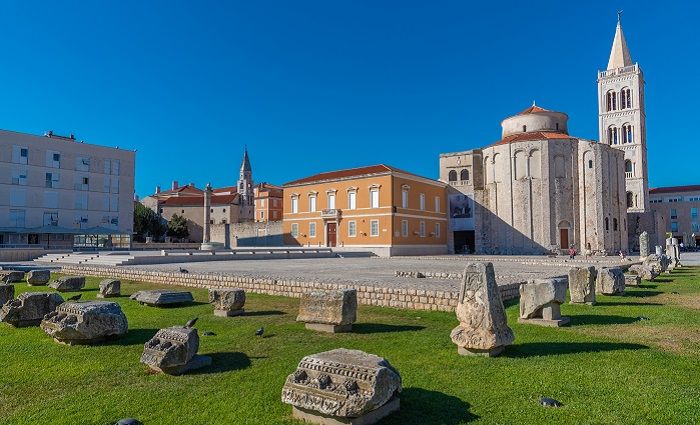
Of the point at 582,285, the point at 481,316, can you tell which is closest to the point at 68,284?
the point at 481,316

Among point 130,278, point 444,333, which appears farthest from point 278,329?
point 130,278

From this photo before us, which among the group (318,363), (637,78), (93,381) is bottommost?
(93,381)

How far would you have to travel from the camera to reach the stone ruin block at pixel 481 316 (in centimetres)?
582

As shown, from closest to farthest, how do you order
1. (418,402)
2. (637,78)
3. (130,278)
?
(418,402) < (130,278) < (637,78)

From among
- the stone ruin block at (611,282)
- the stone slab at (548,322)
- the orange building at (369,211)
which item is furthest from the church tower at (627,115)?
the stone slab at (548,322)

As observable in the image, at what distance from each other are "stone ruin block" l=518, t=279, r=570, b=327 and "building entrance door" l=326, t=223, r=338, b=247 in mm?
34373

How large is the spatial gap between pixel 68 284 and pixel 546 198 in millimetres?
37970

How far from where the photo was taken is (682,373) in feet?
17.2

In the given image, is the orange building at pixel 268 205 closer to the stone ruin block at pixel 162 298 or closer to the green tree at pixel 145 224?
the green tree at pixel 145 224

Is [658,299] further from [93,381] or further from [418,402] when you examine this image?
[93,381]

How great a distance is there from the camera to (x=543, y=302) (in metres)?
8.13

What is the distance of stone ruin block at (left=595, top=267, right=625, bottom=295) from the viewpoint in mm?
12016

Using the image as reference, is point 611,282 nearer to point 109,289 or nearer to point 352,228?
point 109,289

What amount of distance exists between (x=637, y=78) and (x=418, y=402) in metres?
72.0
